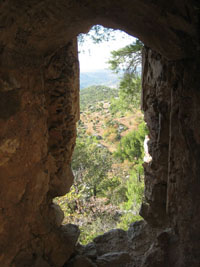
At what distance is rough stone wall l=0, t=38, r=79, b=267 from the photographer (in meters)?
1.65

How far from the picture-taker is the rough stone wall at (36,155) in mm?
1647

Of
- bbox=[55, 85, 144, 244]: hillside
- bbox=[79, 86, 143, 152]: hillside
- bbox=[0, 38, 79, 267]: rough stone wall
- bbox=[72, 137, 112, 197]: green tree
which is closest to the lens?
bbox=[0, 38, 79, 267]: rough stone wall

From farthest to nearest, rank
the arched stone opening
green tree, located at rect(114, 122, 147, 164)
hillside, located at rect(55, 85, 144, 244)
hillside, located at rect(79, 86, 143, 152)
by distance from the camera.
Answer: hillside, located at rect(79, 86, 143, 152) < green tree, located at rect(114, 122, 147, 164) < hillside, located at rect(55, 85, 144, 244) < the arched stone opening

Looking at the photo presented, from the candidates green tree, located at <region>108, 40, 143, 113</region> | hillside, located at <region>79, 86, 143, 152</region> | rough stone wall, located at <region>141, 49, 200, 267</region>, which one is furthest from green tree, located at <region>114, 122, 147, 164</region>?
hillside, located at <region>79, 86, 143, 152</region>

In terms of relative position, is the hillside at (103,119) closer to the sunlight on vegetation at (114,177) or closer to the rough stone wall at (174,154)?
the sunlight on vegetation at (114,177)

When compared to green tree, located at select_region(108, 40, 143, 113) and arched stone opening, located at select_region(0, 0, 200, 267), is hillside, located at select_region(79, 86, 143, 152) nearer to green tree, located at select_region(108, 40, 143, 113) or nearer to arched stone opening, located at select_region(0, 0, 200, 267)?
green tree, located at select_region(108, 40, 143, 113)

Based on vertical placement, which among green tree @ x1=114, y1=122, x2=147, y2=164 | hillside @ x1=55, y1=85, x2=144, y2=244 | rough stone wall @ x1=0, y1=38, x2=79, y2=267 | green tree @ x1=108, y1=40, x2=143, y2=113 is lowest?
hillside @ x1=55, y1=85, x2=144, y2=244

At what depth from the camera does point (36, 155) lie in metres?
2.02

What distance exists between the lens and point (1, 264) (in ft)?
5.41

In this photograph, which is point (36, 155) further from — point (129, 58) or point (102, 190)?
point (102, 190)

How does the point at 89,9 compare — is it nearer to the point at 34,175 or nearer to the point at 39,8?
the point at 39,8

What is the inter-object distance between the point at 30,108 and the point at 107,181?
8.66 meters

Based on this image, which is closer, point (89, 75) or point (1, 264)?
point (1, 264)

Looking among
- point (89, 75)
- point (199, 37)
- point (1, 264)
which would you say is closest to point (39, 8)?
point (199, 37)
